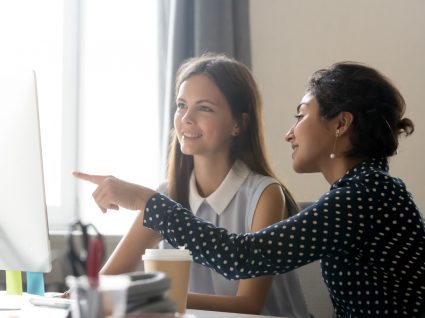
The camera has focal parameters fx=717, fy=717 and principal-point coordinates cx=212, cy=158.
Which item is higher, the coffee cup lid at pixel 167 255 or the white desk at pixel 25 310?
the coffee cup lid at pixel 167 255

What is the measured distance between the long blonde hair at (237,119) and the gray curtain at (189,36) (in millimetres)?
558

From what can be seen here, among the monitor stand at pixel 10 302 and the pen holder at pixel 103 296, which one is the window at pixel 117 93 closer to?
the monitor stand at pixel 10 302

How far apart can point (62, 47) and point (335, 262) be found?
1.78 m

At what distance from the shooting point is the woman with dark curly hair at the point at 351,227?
1.32m

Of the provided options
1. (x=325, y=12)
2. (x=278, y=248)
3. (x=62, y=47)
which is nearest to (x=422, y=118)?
(x=325, y=12)

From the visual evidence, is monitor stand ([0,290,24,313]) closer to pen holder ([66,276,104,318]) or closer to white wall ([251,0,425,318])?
pen holder ([66,276,104,318])

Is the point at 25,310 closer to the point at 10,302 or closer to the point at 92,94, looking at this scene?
the point at 10,302

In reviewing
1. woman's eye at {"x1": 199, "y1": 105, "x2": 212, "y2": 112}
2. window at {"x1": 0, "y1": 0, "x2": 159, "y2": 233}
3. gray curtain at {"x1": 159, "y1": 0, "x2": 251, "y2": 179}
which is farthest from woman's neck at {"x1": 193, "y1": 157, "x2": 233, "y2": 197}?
window at {"x1": 0, "y1": 0, "x2": 159, "y2": 233}

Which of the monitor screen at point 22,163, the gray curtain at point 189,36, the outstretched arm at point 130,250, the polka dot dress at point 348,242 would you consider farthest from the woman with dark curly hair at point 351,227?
the gray curtain at point 189,36

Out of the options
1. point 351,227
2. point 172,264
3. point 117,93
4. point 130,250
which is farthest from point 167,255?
point 117,93

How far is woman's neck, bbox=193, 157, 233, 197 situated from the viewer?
200 cm

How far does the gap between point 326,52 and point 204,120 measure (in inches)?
43.2

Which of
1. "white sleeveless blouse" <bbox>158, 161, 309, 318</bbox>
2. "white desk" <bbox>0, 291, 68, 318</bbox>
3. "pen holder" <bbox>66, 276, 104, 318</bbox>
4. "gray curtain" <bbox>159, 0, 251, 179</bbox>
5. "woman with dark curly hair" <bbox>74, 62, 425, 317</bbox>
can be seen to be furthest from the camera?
"gray curtain" <bbox>159, 0, 251, 179</bbox>

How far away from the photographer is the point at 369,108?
153 cm
